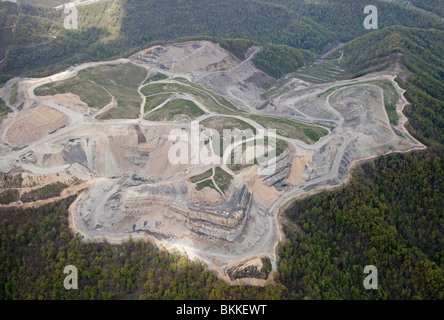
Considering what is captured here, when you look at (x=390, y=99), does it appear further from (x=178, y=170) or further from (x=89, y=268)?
(x=89, y=268)

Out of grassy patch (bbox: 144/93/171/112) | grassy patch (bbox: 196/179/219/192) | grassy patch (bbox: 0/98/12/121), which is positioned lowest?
grassy patch (bbox: 196/179/219/192)

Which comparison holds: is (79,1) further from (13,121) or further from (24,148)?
(24,148)

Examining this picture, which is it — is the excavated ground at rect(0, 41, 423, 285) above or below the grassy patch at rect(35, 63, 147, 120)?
below

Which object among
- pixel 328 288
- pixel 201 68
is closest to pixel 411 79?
pixel 201 68

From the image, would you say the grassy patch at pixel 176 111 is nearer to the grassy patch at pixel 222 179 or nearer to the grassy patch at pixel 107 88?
the grassy patch at pixel 107 88

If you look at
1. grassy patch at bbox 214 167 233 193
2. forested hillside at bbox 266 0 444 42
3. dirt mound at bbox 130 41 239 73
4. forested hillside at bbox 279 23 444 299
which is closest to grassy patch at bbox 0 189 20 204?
grassy patch at bbox 214 167 233 193

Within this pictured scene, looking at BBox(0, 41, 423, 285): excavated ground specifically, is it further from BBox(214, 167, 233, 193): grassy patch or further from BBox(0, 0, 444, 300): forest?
BBox(0, 0, 444, 300): forest

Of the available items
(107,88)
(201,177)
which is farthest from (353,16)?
(201,177)
